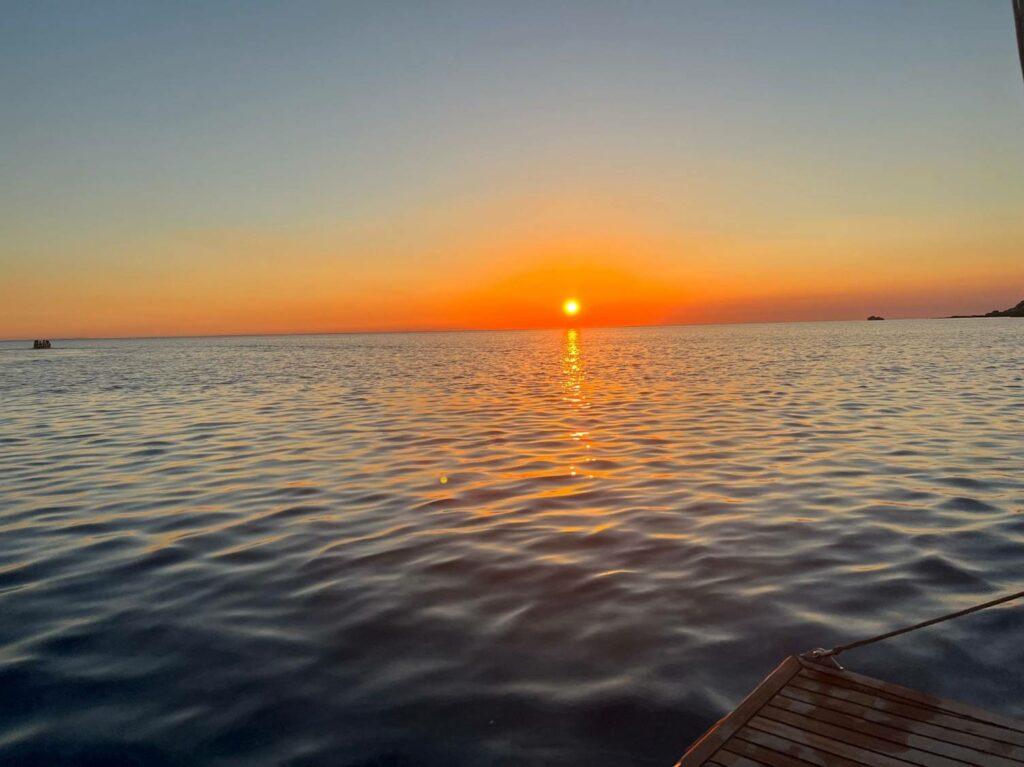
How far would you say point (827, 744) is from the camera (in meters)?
4.78

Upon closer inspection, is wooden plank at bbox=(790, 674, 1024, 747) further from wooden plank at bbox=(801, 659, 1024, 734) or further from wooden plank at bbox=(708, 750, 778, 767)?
wooden plank at bbox=(708, 750, 778, 767)

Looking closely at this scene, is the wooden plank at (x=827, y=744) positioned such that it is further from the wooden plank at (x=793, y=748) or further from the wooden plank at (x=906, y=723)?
Result: the wooden plank at (x=906, y=723)

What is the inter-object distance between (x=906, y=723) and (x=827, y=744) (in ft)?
2.29

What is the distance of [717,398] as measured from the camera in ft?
104

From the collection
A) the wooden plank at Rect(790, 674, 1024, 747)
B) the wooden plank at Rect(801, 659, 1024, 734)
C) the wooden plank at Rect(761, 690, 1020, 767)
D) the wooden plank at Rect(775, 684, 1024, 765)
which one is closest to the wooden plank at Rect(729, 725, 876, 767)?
the wooden plank at Rect(761, 690, 1020, 767)

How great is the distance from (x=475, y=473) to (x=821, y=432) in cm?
1112

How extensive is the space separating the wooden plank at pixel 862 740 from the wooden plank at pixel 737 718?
12cm

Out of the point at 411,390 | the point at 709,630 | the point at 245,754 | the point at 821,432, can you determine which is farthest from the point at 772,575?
the point at 411,390

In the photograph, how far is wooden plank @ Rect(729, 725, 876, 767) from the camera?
15.0 ft

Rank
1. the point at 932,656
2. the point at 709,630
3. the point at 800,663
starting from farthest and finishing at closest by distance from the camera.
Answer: the point at 709,630 → the point at 932,656 → the point at 800,663

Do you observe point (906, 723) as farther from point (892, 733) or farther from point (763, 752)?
point (763, 752)

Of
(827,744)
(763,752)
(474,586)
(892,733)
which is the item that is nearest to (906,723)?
(892,733)

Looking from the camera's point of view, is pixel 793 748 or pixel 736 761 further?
pixel 793 748

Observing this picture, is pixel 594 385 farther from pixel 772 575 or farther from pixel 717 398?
pixel 772 575
